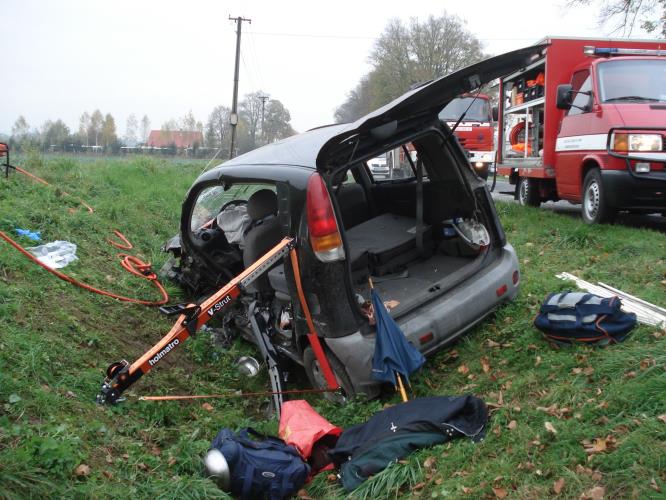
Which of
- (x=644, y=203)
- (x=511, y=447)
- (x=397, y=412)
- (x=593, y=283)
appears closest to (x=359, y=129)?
(x=397, y=412)

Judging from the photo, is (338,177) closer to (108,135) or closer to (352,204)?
(352,204)

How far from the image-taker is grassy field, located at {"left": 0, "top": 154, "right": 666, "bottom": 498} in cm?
265

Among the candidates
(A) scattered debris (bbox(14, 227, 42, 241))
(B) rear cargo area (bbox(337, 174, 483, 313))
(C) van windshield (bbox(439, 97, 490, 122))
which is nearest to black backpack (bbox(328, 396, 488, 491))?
(B) rear cargo area (bbox(337, 174, 483, 313))

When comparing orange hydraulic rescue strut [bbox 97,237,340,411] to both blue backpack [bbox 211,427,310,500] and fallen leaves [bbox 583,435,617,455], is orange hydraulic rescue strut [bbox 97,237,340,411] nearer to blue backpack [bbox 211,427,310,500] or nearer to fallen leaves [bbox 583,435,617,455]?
blue backpack [bbox 211,427,310,500]

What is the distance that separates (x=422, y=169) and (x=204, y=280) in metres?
2.44

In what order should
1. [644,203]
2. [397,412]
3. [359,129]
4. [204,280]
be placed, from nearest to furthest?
1. [397,412]
2. [359,129]
3. [204,280]
4. [644,203]

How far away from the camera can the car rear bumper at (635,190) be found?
22.5ft

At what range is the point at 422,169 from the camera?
4.71 meters

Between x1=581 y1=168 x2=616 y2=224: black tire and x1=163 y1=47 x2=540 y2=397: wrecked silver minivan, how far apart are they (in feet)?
10.8

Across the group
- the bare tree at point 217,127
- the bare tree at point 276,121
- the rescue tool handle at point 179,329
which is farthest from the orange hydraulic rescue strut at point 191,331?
the bare tree at point 276,121

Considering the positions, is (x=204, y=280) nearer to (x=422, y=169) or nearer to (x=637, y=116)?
(x=422, y=169)

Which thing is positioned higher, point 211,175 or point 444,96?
point 444,96

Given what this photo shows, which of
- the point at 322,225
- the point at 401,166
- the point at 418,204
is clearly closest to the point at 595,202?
the point at 401,166

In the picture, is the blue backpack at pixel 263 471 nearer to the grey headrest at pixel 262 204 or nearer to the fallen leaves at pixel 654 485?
the fallen leaves at pixel 654 485
